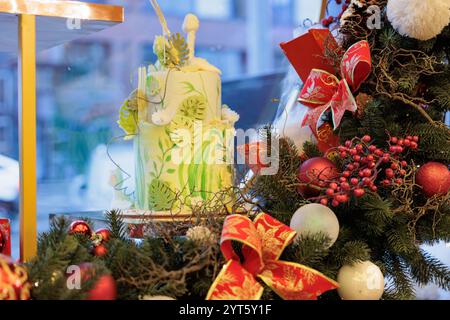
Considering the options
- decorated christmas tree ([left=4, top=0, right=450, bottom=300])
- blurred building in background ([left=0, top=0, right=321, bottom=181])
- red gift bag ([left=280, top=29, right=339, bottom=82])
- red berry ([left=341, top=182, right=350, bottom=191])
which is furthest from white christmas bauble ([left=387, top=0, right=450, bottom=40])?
blurred building in background ([left=0, top=0, right=321, bottom=181])

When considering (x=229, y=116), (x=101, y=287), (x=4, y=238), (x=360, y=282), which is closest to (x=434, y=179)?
(x=360, y=282)

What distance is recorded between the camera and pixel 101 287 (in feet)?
1.94

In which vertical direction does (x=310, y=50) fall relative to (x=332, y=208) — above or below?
above

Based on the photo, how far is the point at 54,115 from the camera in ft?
5.60

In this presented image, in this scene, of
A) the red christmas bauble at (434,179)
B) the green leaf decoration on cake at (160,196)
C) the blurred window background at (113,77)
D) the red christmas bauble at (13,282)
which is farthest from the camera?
the blurred window background at (113,77)

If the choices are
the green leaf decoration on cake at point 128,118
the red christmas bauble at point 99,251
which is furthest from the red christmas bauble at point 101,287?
the green leaf decoration on cake at point 128,118

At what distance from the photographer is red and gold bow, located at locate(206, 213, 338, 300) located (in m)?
0.63

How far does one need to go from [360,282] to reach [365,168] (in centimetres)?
14

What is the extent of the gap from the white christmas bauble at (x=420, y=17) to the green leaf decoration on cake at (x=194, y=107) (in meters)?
0.31

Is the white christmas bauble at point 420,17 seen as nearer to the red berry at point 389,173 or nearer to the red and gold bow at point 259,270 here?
the red berry at point 389,173

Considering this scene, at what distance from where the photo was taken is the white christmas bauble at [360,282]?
721mm

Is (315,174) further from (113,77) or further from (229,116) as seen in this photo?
(113,77)
